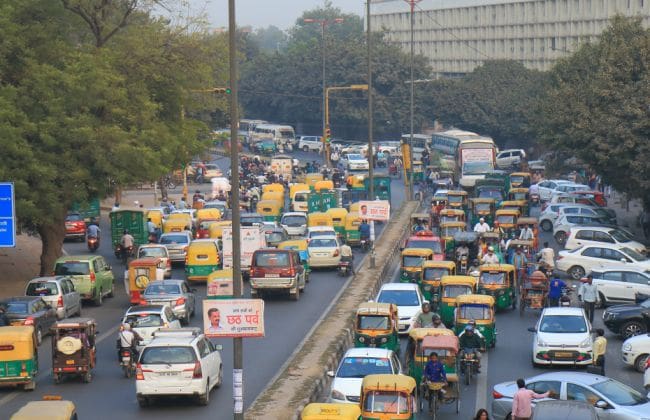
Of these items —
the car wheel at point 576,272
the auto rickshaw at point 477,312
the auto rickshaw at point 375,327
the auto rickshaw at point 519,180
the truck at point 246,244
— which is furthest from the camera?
the auto rickshaw at point 519,180

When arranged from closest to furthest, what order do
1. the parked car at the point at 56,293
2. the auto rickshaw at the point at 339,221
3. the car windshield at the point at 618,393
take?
the car windshield at the point at 618,393, the parked car at the point at 56,293, the auto rickshaw at the point at 339,221

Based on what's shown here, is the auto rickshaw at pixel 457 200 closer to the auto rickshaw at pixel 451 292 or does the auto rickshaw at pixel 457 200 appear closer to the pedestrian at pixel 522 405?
the auto rickshaw at pixel 451 292

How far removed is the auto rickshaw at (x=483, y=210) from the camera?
182ft

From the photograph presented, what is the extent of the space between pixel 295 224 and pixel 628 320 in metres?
22.4

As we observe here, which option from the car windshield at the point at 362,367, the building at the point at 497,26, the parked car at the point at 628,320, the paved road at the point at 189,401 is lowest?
the paved road at the point at 189,401

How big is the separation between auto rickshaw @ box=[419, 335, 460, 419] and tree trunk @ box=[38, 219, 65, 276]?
857 inches

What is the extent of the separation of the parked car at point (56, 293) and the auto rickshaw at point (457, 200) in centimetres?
2542

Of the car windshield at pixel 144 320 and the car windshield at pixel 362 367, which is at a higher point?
the car windshield at pixel 144 320

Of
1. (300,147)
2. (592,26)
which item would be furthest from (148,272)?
(592,26)

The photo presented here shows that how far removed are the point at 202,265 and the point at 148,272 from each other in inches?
173

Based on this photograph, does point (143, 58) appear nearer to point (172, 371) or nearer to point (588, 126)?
point (588, 126)

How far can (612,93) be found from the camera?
5403 cm

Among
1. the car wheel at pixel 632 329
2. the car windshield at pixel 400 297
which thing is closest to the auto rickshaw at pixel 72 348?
the car windshield at pixel 400 297

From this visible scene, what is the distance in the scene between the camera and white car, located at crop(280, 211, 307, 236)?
52.5 m
